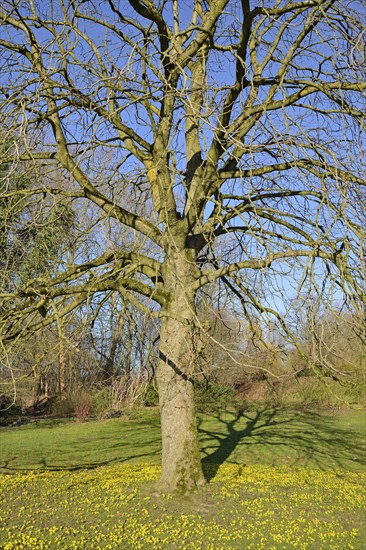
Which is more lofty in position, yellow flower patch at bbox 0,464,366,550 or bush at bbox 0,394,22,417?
bush at bbox 0,394,22,417

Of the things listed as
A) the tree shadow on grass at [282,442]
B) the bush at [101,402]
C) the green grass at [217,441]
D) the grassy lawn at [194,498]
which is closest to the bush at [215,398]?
the green grass at [217,441]

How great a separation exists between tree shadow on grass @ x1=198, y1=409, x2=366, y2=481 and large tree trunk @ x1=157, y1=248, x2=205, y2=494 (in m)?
1.45

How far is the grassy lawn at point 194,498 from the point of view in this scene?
5586 millimetres

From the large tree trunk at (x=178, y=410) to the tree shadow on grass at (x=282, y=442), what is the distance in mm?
1449

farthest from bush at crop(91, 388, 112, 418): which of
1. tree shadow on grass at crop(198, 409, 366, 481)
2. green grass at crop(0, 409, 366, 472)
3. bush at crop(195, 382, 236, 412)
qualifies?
tree shadow on grass at crop(198, 409, 366, 481)

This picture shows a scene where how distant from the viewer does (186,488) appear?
23.1ft

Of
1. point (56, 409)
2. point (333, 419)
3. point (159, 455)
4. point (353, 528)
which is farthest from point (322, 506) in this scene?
point (56, 409)

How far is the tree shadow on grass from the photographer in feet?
35.9

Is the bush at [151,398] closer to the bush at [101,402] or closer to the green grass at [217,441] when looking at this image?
the green grass at [217,441]

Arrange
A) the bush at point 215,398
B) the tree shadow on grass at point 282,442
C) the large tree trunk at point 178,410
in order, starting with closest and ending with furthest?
the large tree trunk at point 178,410, the tree shadow on grass at point 282,442, the bush at point 215,398

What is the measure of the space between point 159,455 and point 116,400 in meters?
9.37

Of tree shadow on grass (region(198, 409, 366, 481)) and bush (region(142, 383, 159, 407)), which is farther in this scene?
bush (region(142, 383, 159, 407))

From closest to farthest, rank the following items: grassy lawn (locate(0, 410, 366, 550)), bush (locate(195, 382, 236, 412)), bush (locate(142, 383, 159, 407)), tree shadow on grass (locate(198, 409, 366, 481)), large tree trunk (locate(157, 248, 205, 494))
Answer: grassy lawn (locate(0, 410, 366, 550)) < large tree trunk (locate(157, 248, 205, 494)) < tree shadow on grass (locate(198, 409, 366, 481)) < bush (locate(142, 383, 159, 407)) < bush (locate(195, 382, 236, 412))

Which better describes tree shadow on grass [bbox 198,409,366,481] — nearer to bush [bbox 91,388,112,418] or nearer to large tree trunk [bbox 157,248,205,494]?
large tree trunk [bbox 157,248,205,494]
